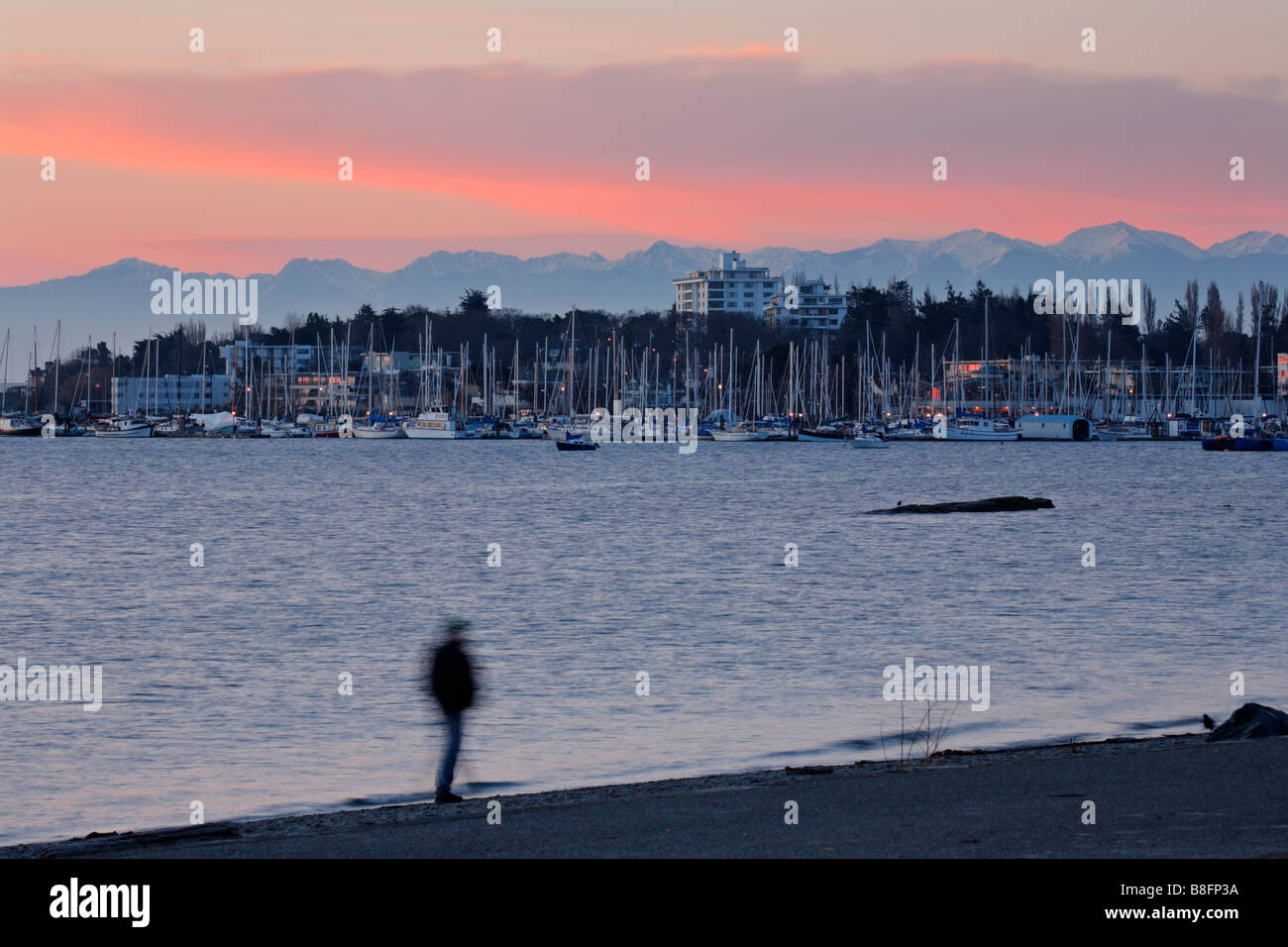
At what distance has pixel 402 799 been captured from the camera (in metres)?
16.6

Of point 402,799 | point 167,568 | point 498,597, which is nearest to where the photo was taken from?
point 402,799

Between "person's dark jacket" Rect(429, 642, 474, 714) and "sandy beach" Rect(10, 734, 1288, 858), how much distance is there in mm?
1167

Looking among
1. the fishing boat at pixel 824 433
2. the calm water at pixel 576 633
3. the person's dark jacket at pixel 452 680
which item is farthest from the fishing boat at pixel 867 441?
the person's dark jacket at pixel 452 680

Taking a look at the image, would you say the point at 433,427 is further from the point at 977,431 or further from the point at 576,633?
the point at 576,633

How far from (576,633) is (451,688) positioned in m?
17.1

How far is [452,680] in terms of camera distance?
1546 centimetres

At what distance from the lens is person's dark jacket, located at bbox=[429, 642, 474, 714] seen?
50.8 ft

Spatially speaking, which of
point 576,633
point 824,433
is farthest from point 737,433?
point 576,633

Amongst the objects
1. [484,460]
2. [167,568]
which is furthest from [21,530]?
[484,460]

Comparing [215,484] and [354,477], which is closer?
[215,484]
